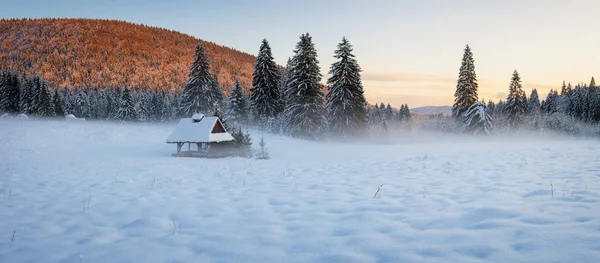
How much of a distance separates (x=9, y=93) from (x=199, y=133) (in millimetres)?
68495

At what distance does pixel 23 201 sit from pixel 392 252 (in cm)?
873

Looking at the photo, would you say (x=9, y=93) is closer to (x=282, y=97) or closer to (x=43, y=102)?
(x=43, y=102)

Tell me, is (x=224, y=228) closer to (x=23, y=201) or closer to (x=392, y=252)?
(x=392, y=252)

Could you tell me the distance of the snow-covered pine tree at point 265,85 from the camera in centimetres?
4575

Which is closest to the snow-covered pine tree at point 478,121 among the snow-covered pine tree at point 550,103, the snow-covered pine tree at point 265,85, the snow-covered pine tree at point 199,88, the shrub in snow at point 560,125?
the shrub in snow at point 560,125

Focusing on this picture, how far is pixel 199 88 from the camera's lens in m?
47.5

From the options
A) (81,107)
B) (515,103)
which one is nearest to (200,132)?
(515,103)

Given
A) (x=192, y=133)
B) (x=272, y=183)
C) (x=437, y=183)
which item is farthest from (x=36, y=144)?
(x=437, y=183)

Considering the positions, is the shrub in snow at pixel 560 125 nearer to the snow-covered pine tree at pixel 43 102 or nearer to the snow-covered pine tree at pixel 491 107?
the snow-covered pine tree at pixel 491 107

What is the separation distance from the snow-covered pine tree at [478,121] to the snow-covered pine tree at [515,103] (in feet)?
45.4

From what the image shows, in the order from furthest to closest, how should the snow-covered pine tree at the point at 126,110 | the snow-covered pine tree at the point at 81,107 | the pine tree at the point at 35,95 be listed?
1. the snow-covered pine tree at the point at 81,107
2. the pine tree at the point at 35,95
3. the snow-covered pine tree at the point at 126,110

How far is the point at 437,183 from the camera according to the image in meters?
8.64

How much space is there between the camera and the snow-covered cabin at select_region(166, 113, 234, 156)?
26.2 meters

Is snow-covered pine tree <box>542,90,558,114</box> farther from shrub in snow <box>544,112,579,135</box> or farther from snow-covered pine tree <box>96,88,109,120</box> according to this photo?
snow-covered pine tree <box>96,88,109,120</box>
